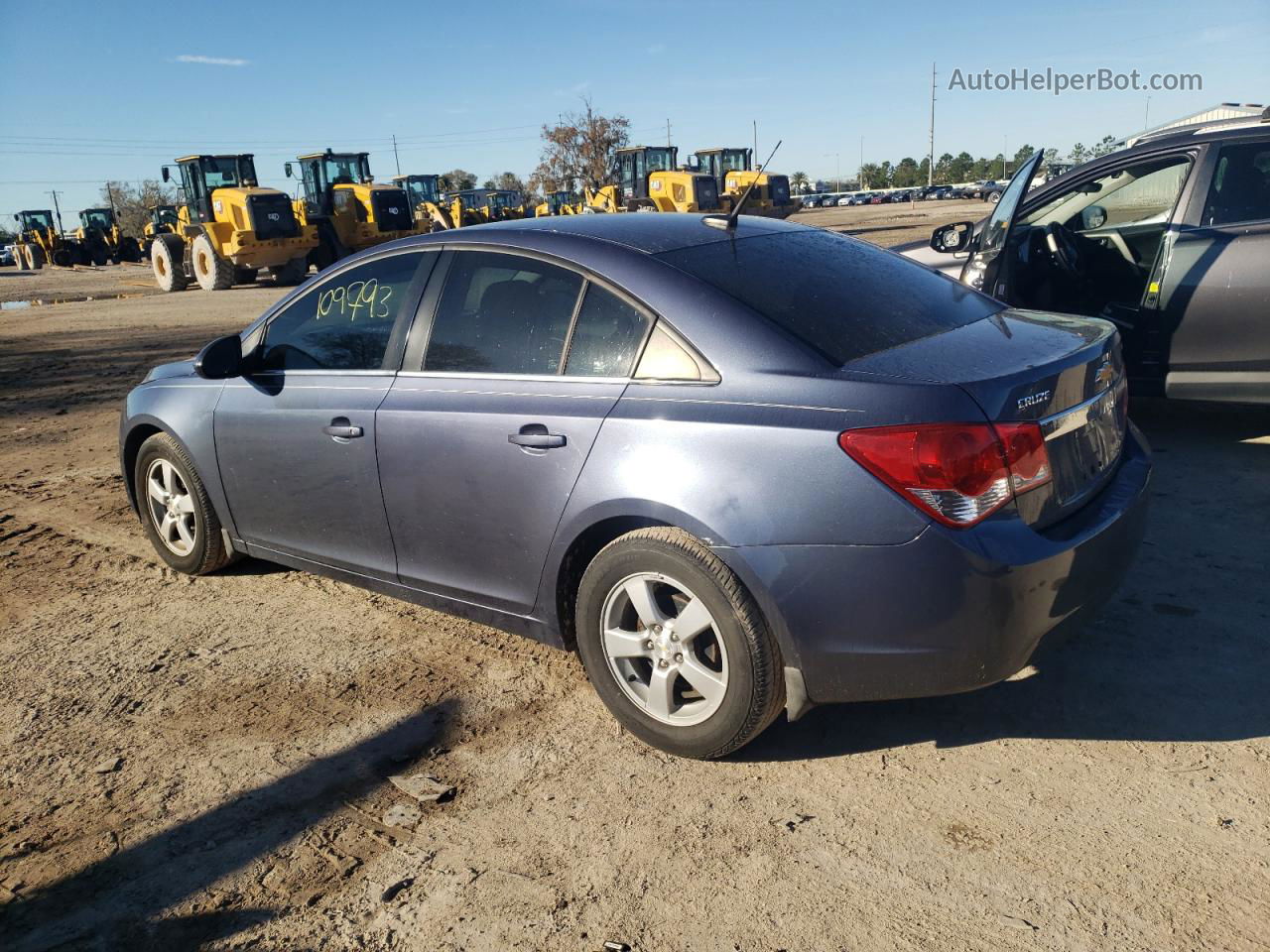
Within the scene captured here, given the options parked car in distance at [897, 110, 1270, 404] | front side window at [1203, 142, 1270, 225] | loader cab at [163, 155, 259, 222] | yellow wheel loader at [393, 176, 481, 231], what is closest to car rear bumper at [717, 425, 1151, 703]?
parked car in distance at [897, 110, 1270, 404]

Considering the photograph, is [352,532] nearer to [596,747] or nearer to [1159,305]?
[596,747]

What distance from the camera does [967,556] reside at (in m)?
2.46

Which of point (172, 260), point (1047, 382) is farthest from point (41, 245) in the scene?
point (1047, 382)

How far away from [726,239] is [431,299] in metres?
1.07

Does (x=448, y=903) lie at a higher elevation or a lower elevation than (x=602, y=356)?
lower

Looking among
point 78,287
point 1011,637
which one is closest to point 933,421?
point 1011,637

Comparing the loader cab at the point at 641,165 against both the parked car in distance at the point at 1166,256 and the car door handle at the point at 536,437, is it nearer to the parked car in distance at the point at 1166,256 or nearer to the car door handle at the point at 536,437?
the parked car in distance at the point at 1166,256

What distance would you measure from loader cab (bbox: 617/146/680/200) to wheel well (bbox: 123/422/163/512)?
28.5 metres

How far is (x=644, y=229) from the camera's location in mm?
3475

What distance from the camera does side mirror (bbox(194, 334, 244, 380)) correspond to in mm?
4066

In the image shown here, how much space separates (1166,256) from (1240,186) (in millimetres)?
518

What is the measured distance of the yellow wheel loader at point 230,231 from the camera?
2233 cm

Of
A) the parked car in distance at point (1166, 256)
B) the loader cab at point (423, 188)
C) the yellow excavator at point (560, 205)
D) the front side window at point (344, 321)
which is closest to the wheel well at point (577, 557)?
the front side window at point (344, 321)

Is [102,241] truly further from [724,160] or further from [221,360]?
[221,360]
